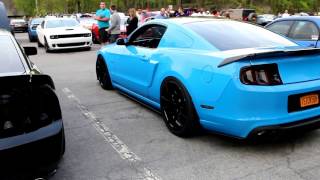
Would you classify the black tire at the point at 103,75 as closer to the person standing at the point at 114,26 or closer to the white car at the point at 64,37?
the person standing at the point at 114,26

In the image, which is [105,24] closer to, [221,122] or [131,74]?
[131,74]

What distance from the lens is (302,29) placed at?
790 cm

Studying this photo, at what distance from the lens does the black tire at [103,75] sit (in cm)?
744

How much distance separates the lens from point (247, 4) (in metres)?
78.0

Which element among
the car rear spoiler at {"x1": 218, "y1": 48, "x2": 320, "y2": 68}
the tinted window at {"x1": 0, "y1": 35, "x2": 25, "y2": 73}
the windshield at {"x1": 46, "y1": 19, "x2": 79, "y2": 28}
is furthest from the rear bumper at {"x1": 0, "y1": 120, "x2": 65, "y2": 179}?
the windshield at {"x1": 46, "y1": 19, "x2": 79, "y2": 28}

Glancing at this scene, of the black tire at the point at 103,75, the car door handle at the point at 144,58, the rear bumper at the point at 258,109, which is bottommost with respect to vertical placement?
the black tire at the point at 103,75

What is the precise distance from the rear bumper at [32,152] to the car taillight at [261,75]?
5.98 feet

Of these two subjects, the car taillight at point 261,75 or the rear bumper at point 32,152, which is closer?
the rear bumper at point 32,152

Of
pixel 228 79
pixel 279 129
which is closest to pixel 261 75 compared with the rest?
pixel 228 79

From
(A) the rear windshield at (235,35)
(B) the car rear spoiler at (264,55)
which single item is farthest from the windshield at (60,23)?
(B) the car rear spoiler at (264,55)

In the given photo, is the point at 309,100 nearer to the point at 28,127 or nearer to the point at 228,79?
the point at 228,79

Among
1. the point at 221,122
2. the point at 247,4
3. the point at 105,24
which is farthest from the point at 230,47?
the point at 247,4

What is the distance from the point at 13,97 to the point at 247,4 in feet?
259

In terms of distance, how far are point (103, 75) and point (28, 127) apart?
4610 mm
